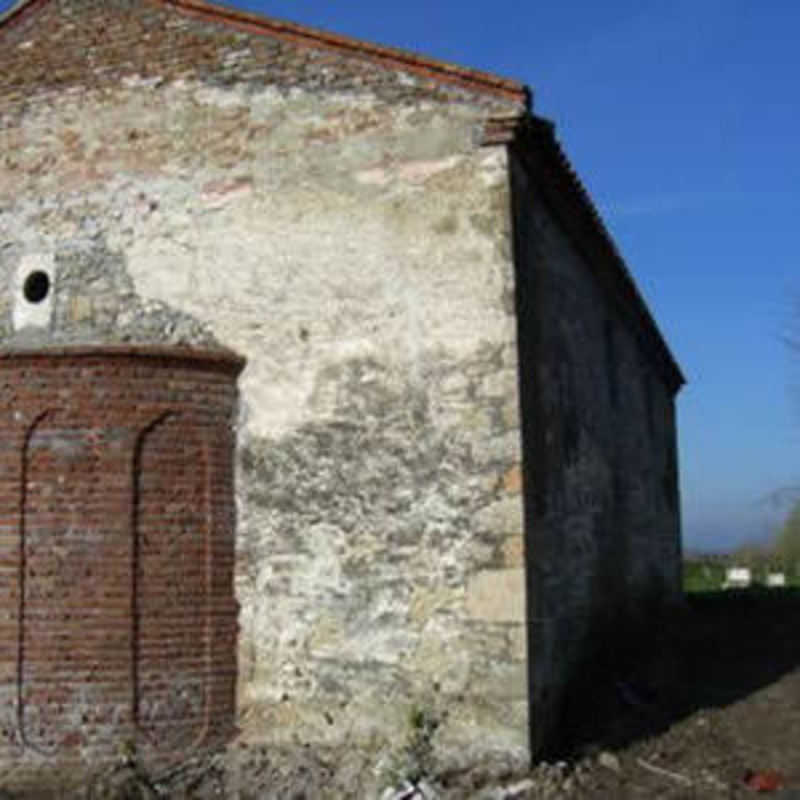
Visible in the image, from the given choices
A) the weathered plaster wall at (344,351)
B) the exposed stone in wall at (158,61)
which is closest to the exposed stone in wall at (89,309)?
the weathered plaster wall at (344,351)

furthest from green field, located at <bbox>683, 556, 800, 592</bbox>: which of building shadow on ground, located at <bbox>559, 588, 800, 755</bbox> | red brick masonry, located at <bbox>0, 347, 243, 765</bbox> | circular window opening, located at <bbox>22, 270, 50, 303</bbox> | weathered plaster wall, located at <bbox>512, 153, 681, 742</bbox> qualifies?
circular window opening, located at <bbox>22, 270, 50, 303</bbox>

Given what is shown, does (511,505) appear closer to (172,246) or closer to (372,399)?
(372,399)

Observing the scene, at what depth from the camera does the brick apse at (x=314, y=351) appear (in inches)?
329

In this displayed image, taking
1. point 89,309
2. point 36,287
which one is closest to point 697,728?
point 89,309

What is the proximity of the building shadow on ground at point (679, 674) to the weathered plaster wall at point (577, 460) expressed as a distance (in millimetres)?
232

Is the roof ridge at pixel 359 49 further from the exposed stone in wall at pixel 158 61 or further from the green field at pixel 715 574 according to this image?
the green field at pixel 715 574

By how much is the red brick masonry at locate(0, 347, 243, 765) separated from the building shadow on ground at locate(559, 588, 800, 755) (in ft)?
9.64

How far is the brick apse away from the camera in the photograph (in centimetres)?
835

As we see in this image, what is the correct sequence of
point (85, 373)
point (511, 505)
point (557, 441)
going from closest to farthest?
point (511, 505) < point (85, 373) < point (557, 441)

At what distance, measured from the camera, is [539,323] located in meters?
9.25

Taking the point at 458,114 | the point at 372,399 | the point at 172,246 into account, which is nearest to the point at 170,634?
the point at 372,399

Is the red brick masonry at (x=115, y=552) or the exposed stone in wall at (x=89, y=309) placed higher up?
the exposed stone in wall at (x=89, y=309)

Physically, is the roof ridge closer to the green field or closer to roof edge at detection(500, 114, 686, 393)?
roof edge at detection(500, 114, 686, 393)

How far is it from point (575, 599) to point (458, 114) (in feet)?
14.1
